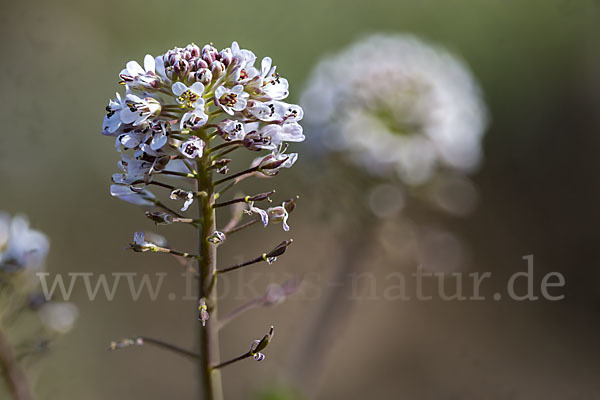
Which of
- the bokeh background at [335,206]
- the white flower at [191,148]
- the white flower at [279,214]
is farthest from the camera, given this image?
the bokeh background at [335,206]

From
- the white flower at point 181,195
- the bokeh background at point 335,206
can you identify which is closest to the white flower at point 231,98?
the white flower at point 181,195

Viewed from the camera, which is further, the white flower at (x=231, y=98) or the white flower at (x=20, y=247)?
the white flower at (x=20, y=247)

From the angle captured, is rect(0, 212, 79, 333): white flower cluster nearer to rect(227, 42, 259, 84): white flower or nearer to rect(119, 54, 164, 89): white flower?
rect(119, 54, 164, 89): white flower

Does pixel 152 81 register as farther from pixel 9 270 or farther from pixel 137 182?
pixel 9 270

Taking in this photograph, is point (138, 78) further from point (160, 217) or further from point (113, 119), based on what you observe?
point (160, 217)

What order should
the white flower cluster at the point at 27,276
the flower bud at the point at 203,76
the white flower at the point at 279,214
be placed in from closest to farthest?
1. the flower bud at the point at 203,76
2. the white flower at the point at 279,214
3. the white flower cluster at the point at 27,276

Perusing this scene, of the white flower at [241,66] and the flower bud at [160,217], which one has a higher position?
the white flower at [241,66]

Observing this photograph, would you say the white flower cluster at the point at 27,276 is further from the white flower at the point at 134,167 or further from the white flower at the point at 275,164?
the white flower at the point at 275,164
